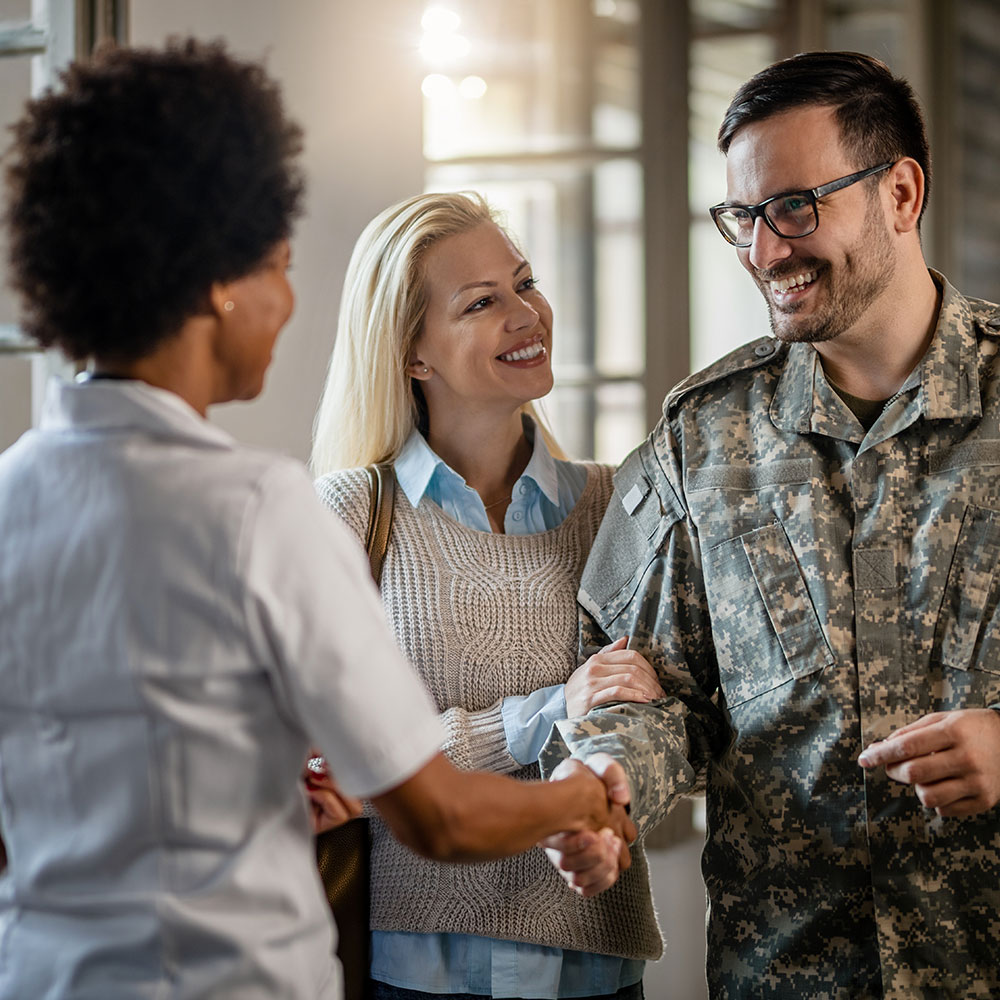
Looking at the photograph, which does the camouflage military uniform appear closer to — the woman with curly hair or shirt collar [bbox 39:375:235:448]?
the woman with curly hair

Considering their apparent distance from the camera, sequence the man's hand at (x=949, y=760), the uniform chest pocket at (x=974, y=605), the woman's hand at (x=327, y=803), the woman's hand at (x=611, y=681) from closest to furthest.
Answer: the woman's hand at (x=327, y=803) → the man's hand at (x=949, y=760) → the uniform chest pocket at (x=974, y=605) → the woman's hand at (x=611, y=681)

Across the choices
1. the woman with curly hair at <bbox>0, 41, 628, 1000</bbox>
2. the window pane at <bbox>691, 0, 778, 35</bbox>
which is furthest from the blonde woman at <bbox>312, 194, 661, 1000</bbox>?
the window pane at <bbox>691, 0, 778, 35</bbox>

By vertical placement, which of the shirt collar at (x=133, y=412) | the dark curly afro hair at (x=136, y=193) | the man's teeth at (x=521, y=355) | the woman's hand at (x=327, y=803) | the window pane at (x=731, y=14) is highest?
the window pane at (x=731, y=14)

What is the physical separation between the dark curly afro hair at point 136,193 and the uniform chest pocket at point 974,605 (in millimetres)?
996

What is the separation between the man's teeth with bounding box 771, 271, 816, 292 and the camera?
1623mm

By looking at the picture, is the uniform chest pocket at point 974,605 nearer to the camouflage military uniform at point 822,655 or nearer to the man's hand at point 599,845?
the camouflage military uniform at point 822,655

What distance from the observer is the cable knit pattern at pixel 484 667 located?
1.66 m

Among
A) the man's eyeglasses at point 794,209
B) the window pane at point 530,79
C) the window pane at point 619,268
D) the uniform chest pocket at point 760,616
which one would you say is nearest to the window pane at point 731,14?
the window pane at point 530,79

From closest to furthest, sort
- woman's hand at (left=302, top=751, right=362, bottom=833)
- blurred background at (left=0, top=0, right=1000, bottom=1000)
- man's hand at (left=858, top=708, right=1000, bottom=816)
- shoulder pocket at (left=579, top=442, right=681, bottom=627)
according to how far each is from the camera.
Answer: woman's hand at (left=302, top=751, right=362, bottom=833)
man's hand at (left=858, top=708, right=1000, bottom=816)
shoulder pocket at (left=579, top=442, right=681, bottom=627)
blurred background at (left=0, top=0, right=1000, bottom=1000)

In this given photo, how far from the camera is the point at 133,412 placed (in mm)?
953

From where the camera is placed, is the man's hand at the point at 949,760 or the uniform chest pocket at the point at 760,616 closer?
the man's hand at the point at 949,760

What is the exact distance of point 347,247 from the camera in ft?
7.96

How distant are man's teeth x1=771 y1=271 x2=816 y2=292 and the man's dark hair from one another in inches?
6.7

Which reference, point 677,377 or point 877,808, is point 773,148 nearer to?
point 877,808
